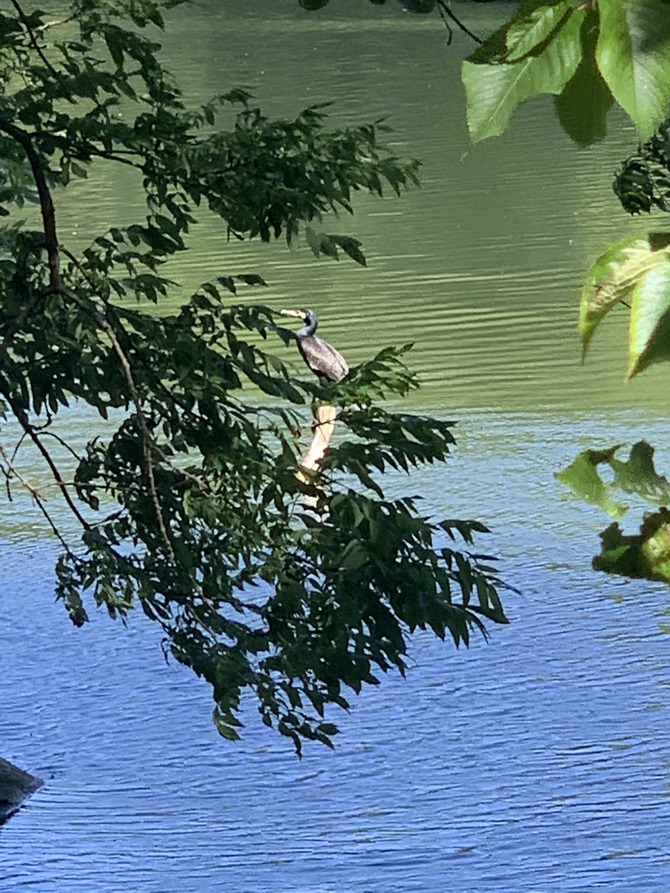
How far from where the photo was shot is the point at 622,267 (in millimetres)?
882

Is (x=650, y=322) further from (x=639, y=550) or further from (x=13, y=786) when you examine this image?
(x=13, y=786)

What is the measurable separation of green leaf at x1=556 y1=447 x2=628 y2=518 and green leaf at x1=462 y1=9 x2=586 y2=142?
0.56 ft

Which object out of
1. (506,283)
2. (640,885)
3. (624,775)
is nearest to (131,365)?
(640,885)

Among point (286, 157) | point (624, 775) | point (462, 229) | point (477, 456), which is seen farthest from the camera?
point (462, 229)

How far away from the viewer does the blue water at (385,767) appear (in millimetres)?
8477

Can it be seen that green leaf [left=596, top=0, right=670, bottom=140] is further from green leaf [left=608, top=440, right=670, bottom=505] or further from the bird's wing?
the bird's wing

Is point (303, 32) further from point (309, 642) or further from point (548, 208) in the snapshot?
point (309, 642)

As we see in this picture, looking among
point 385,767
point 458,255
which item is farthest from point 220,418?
point 458,255

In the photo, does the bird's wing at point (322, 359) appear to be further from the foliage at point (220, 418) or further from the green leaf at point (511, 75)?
the green leaf at point (511, 75)

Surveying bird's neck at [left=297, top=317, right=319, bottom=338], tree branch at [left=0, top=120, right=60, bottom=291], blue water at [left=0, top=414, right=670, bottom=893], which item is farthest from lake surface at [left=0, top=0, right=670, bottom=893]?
tree branch at [left=0, top=120, right=60, bottom=291]

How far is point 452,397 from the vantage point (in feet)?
52.9

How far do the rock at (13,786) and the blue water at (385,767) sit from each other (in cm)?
8

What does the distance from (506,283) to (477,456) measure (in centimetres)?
646

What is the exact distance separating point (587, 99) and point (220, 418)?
201 inches
